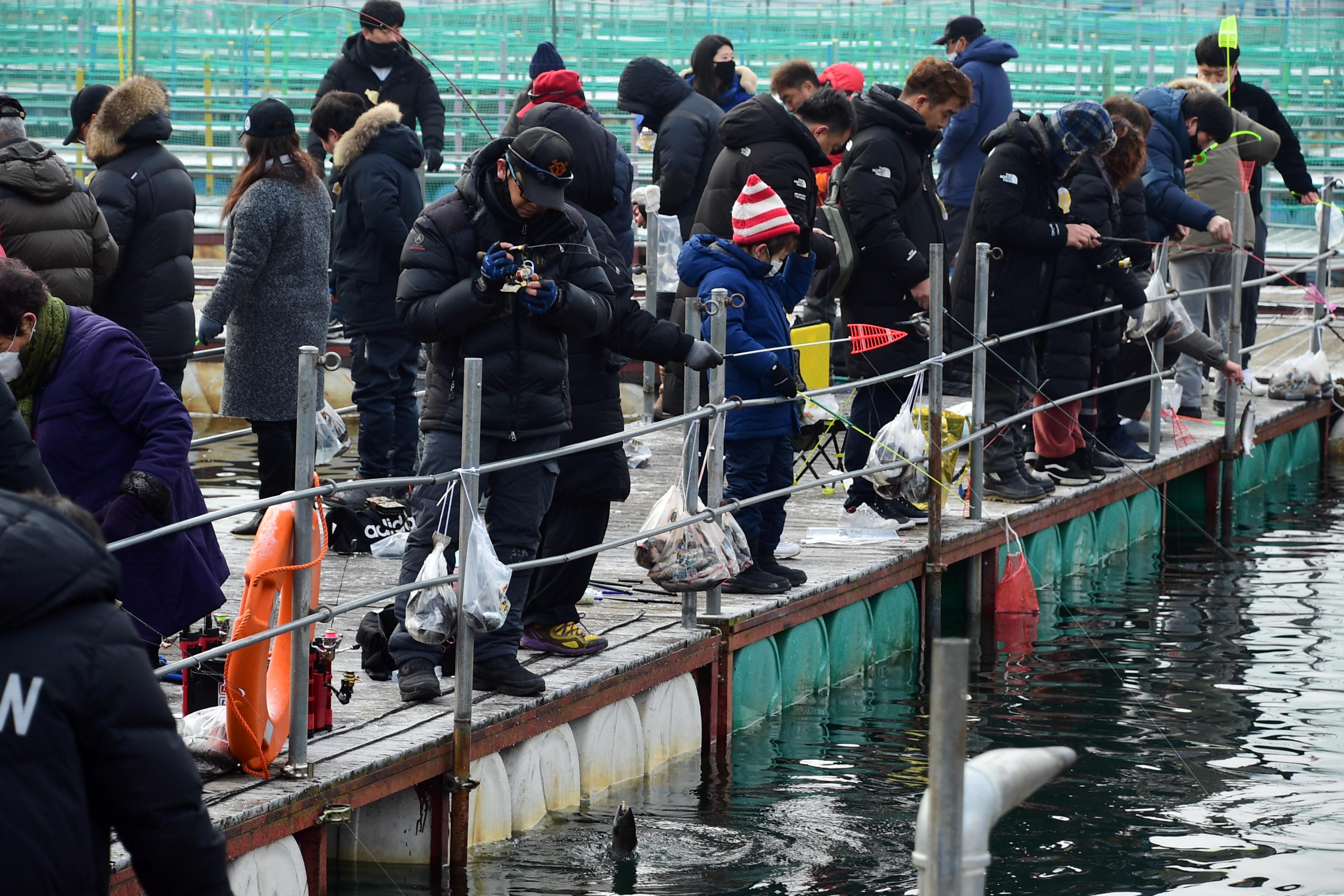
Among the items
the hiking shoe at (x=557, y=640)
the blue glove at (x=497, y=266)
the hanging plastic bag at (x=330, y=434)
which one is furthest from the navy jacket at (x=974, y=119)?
the blue glove at (x=497, y=266)

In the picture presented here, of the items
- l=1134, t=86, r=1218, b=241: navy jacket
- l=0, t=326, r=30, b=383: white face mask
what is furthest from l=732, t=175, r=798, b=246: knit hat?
l=1134, t=86, r=1218, b=241: navy jacket

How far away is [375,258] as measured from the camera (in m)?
9.02

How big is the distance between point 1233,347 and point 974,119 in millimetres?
2052

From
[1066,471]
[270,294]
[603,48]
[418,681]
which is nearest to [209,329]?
[270,294]

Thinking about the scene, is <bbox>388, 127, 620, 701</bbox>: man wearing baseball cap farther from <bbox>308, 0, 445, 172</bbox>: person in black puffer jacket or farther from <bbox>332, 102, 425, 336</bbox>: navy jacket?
<bbox>308, 0, 445, 172</bbox>: person in black puffer jacket

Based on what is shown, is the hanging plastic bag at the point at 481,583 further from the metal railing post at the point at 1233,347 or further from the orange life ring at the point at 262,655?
the metal railing post at the point at 1233,347

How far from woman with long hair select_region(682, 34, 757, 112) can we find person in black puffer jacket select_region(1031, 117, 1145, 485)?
6.85 feet

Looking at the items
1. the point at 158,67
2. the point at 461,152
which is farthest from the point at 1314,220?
the point at 158,67

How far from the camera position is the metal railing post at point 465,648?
5512 millimetres

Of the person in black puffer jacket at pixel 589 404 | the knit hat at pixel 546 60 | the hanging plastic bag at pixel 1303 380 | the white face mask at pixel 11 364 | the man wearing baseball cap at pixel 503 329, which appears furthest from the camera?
the hanging plastic bag at pixel 1303 380

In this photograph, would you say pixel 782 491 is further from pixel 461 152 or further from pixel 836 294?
pixel 461 152

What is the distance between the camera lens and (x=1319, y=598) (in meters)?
10.0

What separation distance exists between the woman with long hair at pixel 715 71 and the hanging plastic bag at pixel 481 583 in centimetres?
554

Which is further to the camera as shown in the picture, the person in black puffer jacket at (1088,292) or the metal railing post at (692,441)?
the person in black puffer jacket at (1088,292)
